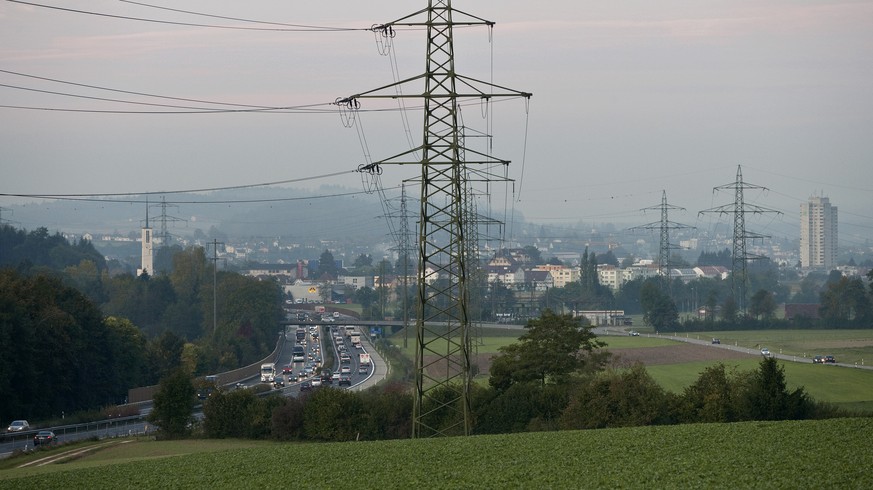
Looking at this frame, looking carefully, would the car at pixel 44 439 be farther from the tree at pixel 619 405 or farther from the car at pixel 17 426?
the tree at pixel 619 405

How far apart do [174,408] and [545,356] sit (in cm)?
1775

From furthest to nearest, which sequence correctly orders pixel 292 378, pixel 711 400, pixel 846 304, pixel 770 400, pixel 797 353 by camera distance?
1. pixel 846 304
2. pixel 797 353
3. pixel 292 378
4. pixel 711 400
5. pixel 770 400

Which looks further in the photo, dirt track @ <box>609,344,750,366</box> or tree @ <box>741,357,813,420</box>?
dirt track @ <box>609,344,750,366</box>

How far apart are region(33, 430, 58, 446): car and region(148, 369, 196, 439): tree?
15.4 ft

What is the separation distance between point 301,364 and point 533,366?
185ft

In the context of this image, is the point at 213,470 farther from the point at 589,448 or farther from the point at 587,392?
the point at 587,392

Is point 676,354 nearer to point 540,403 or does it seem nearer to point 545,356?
point 545,356

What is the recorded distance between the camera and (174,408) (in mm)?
55188

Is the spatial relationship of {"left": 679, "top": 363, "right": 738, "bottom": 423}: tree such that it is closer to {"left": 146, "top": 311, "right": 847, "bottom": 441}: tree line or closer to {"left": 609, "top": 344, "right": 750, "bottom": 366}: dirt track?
{"left": 146, "top": 311, "right": 847, "bottom": 441}: tree line

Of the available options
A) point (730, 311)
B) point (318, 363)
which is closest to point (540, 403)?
point (318, 363)

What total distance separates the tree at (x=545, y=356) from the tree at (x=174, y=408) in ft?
47.4

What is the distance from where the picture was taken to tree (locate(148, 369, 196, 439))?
54.9m

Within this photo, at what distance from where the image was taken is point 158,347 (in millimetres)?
91875

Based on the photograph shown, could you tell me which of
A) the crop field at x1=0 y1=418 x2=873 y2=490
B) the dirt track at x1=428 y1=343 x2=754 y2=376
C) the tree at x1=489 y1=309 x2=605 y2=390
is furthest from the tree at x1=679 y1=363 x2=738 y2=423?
the dirt track at x1=428 y1=343 x2=754 y2=376
